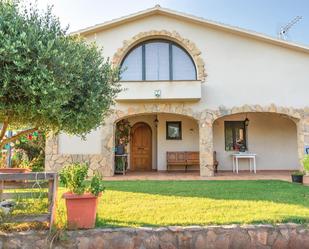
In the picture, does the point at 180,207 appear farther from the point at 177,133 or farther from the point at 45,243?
the point at 177,133

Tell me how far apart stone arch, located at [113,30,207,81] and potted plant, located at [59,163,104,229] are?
756 cm

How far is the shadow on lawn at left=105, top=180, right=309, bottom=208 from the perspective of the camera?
6.52m

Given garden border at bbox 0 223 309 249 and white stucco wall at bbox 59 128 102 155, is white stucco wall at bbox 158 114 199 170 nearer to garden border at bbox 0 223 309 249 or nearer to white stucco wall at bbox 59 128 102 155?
white stucco wall at bbox 59 128 102 155

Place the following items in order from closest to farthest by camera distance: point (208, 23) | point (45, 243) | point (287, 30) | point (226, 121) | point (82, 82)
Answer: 1. point (45, 243)
2. point (82, 82)
3. point (208, 23)
4. point (226, 121)
5. point (287, 30)

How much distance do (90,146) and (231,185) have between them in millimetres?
5905

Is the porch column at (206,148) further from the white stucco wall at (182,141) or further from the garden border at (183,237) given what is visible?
the garden border at (183,237)

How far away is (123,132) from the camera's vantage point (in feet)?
44.1

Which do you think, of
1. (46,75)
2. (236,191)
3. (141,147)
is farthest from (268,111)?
(46,75)

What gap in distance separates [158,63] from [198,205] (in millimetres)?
7246

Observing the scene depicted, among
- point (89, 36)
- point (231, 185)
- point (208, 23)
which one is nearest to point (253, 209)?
point (231, 185)

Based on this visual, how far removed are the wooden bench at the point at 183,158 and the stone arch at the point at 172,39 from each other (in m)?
3.78

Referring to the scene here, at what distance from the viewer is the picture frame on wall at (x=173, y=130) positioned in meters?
13.7

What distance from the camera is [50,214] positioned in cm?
418

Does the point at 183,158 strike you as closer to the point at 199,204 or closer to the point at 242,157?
the point at 242,157
